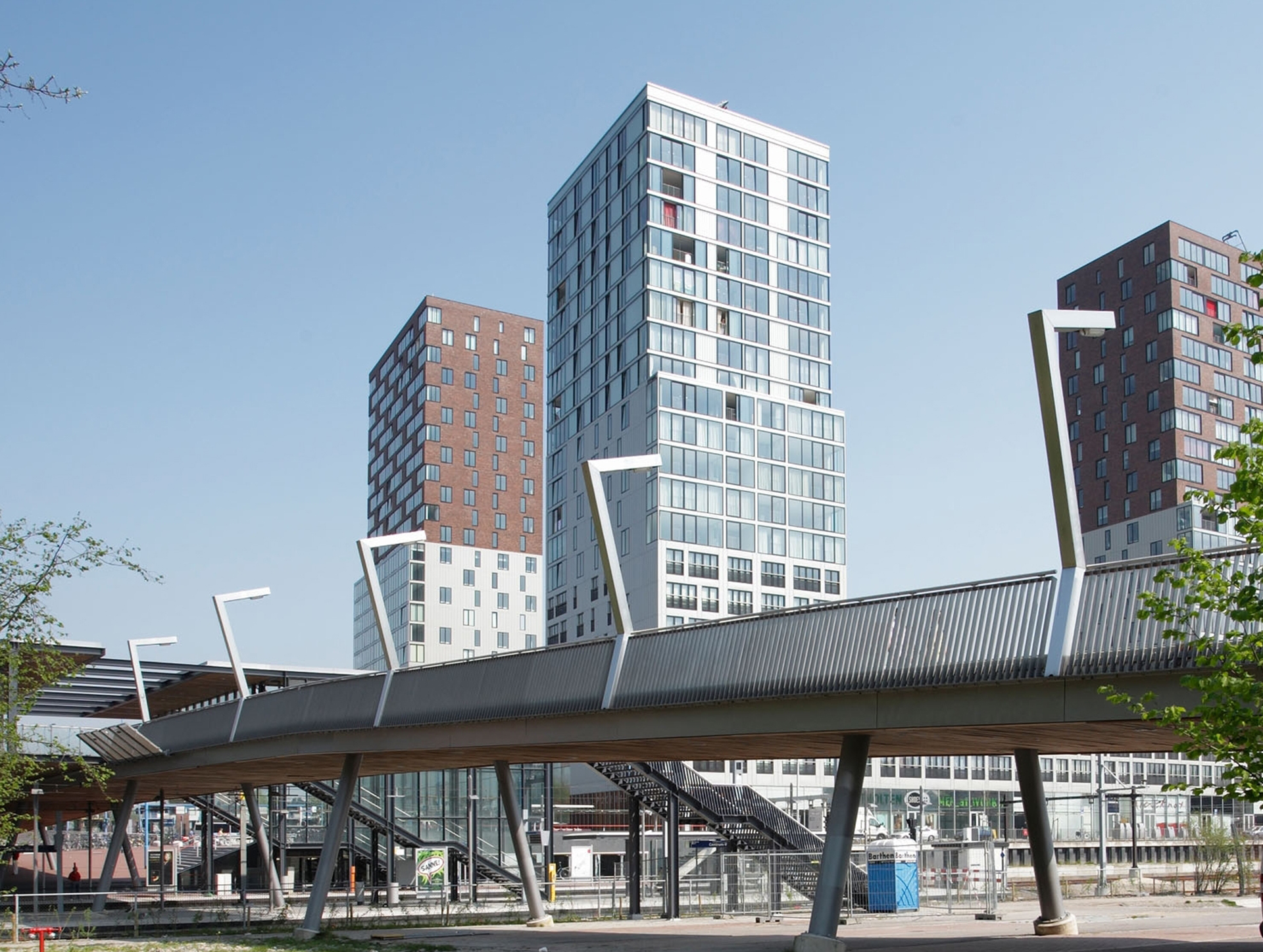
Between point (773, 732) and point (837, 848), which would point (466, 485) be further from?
point (837, 848)

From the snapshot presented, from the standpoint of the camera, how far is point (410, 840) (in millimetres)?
64625

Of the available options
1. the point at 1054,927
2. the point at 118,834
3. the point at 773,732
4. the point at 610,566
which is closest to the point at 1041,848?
the point at 1054,927

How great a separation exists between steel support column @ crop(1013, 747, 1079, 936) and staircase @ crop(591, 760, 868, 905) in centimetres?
1285

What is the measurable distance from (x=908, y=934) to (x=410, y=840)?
3425 cm

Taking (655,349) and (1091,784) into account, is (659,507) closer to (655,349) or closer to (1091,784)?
(655,349)

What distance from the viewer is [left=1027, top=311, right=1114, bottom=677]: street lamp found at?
2098cm

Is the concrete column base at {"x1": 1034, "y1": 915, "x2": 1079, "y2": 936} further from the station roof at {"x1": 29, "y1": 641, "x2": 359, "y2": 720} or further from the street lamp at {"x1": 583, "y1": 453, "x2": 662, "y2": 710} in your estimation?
the station roof at {"x1": 29, "y1": 641, "x2": 359, "y2": 720}

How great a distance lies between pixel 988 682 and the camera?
21.4 metres

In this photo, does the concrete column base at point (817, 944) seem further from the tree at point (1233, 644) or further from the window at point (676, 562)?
the window at point (676, 562)

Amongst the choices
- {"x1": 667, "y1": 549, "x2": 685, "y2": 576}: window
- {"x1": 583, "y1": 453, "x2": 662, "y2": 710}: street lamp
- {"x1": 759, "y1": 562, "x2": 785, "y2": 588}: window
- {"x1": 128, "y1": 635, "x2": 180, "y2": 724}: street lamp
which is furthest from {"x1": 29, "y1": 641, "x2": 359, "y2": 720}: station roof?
{"x1": 759, "y1": 562, "x2": 785, "y2": 588}: window

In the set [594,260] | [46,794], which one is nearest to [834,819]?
[46,794]

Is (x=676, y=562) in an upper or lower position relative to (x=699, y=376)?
lower

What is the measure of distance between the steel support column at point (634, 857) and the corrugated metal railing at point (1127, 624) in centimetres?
2500

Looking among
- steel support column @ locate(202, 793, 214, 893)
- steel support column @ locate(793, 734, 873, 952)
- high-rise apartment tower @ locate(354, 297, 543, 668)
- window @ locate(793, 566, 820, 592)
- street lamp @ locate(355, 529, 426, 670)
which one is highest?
high-rise apartment tower @ locate(354, 297, 543, 668)
